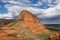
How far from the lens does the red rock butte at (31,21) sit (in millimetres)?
35013

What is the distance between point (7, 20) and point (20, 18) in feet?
8.38

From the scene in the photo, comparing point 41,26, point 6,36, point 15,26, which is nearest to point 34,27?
point 41,26

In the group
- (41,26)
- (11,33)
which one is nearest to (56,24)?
(41,26)

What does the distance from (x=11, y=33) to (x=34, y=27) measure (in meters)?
5.23

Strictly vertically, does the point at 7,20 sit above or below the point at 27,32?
above

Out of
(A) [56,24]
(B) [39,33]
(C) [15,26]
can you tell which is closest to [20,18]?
(C) [15,26]

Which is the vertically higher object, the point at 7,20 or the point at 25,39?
the point at 7,20

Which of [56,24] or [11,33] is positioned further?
[56,24]

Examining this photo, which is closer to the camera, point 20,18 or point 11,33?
point 11,33

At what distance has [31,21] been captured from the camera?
3666 centimetres

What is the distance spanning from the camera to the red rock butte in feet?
115

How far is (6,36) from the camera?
3206 cm

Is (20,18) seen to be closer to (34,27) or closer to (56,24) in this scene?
(34,27)

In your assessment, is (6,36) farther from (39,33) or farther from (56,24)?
(56,24)
